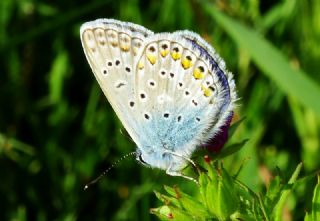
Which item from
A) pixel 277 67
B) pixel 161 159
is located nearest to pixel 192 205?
pixel 161 159

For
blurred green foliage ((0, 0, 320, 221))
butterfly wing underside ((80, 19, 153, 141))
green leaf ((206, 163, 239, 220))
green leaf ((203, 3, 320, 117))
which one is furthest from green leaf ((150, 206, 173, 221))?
blurred green foliage ((0, 0, 320, 221))

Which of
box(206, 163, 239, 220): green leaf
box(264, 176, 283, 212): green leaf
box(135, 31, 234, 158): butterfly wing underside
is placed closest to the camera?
box(206, 163, 239, 220): green leaf

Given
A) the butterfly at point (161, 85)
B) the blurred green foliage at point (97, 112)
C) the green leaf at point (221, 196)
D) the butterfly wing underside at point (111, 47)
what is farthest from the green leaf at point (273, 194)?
the blurred green foliage at point (97, 112)

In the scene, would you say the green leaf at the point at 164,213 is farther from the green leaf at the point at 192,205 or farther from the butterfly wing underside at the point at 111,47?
the butterfly wing underside at the point at 111,47

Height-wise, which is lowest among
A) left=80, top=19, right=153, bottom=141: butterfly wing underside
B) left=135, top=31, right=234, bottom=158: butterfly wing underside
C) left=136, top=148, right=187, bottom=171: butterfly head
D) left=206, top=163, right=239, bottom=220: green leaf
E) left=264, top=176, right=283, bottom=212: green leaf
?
left=264, top=176, right=283, bottom=212: green leaf

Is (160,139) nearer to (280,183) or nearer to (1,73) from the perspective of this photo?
(280,183)

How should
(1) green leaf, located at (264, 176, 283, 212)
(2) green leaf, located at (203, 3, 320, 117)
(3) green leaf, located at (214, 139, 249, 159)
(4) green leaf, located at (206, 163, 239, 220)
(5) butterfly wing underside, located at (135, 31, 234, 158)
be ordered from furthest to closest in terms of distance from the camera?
(2) green leaf, located at (203, 3, 320, 117)
(5) butterfly wing underside, located at (135, 31, 234, 158)
(3) green leaf, located at (214, 139, 249, 159)
(1) green leaf, located at (264, 176, 283, 212)
(4) green leaf, located at (206, 163, 239, 220)

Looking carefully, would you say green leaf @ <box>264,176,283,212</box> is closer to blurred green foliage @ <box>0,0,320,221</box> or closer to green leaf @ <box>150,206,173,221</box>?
green leaf @ <box>150,206,173,221</box>

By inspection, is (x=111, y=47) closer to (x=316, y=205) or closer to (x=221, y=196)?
(x=221, y=196)
